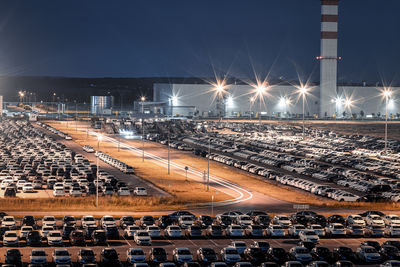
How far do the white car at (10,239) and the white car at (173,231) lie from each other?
7.99m

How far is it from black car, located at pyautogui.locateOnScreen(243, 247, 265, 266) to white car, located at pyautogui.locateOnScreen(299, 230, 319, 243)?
4564 millimetres

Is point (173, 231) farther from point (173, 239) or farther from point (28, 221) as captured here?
point (28, 221)

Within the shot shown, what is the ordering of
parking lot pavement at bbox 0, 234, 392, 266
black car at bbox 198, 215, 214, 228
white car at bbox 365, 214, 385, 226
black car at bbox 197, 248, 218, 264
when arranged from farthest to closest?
1. white car at bbox 365, 214, 385, 226
2. black car at bbox 198, 215, 214, 228
3. parking lot pavement at bbox 0, 234, 392, 266
4. black car at bbox 197, 248, 218, 264

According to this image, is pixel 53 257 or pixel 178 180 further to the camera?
pixel 178 180

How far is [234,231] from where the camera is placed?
117 feet

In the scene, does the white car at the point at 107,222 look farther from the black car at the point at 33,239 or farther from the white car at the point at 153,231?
the black car at the point at 33,239

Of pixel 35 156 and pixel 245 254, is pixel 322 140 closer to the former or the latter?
→ pixel 35 156

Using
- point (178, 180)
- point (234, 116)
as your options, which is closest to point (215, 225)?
point (178, 180)

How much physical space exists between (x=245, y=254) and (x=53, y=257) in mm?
8888

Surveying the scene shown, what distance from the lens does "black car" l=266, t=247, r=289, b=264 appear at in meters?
29.7

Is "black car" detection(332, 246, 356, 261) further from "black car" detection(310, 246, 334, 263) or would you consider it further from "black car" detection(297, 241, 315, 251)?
"black car" detection(297, 241, 315, 251)

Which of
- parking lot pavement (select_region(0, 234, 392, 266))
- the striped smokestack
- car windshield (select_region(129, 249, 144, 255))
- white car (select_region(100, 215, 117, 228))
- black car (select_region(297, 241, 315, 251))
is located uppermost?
the striped smokestack

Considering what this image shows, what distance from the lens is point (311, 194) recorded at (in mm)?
54812

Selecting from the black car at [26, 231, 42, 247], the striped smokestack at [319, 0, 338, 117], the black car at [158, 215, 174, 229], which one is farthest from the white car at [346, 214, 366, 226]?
the striped smokestack at [319, 0, 338, 117]
